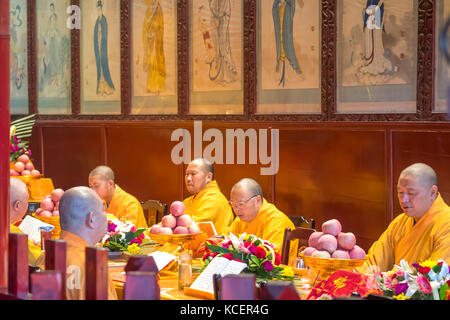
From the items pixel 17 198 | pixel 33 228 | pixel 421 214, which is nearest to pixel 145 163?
pixel 33 228

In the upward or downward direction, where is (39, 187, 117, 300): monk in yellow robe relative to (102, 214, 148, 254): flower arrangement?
upward

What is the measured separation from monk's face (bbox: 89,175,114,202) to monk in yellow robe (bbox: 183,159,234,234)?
26.9 inches

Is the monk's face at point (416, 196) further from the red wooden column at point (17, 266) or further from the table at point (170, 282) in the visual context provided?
the red wooden column at point (17, 266)

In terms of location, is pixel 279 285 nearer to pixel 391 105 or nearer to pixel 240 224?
pixel 240 224

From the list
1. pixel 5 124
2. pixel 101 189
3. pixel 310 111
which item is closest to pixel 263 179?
pixel 310 111

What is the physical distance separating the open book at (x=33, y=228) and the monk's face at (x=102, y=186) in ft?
5.15

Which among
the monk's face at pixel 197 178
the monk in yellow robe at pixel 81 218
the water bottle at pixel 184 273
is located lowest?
the water bottle at pixel 184 273

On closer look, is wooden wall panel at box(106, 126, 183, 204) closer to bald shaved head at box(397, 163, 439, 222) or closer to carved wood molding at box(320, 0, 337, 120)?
carved wood molding at box(320, 0, 337, 120)

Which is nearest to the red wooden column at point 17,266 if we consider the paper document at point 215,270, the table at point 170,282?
the table at point 170,282

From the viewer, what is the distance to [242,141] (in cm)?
670

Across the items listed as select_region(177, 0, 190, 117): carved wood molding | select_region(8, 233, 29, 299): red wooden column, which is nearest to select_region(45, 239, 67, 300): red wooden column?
select_region(8, 233, 29, 299): red wooden column

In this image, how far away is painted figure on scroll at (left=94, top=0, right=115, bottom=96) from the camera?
27.1 feet

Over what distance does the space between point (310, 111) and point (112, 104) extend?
289 centimetres

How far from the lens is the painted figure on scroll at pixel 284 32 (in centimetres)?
627
